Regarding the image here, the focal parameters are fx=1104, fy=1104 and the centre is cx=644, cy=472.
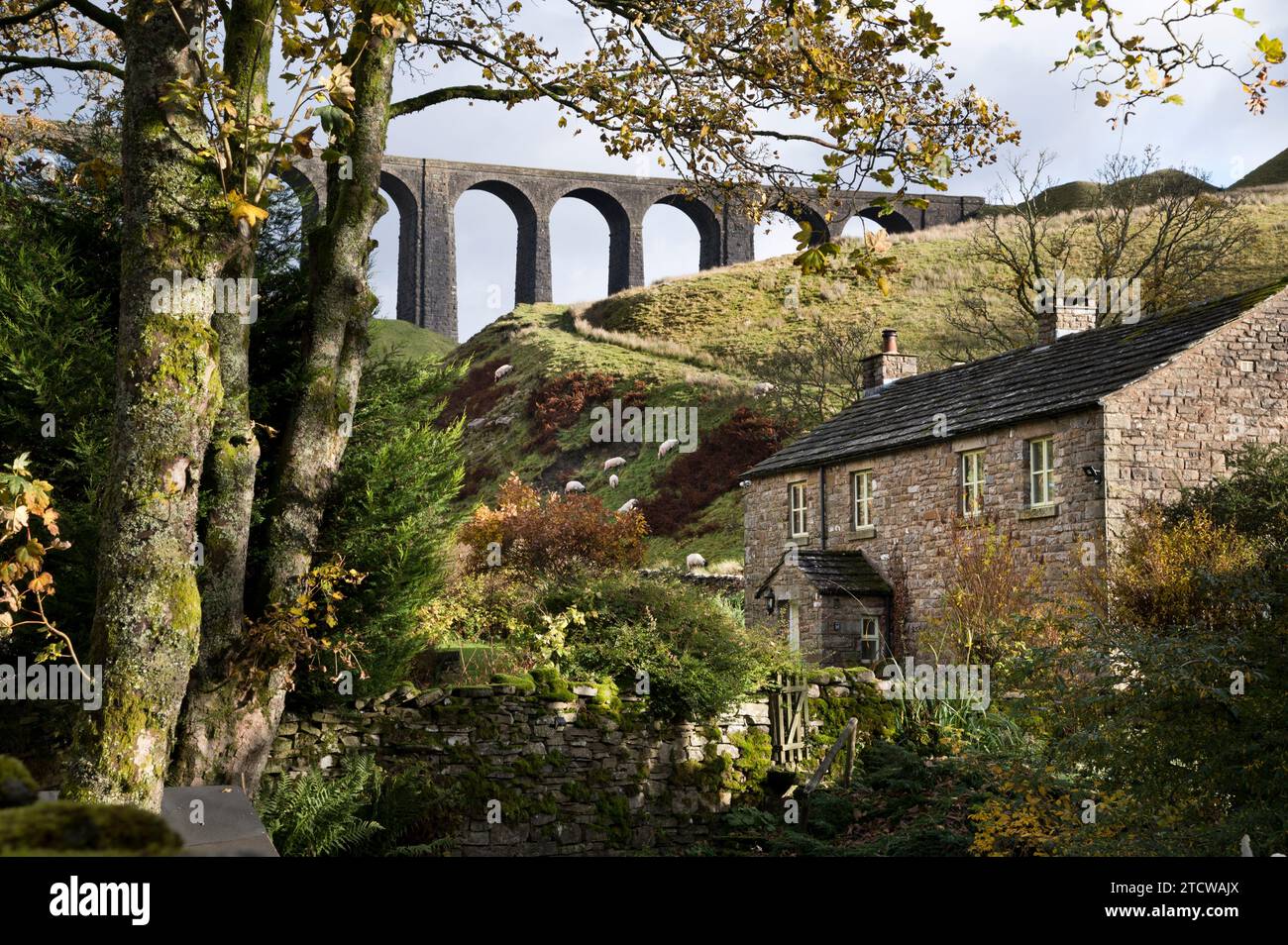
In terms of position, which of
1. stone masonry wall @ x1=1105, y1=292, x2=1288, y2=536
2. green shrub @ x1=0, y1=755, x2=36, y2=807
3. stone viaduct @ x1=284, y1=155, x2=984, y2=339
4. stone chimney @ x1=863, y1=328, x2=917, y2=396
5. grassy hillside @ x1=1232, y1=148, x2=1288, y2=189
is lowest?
green shrub @ x1=0, y1=755, x2=36, y2=807

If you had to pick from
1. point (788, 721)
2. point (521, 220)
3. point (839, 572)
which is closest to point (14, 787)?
point (788, 721)

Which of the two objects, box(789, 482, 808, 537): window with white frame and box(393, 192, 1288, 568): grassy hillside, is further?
box(393, 192, 1288, 568): grassy hillside

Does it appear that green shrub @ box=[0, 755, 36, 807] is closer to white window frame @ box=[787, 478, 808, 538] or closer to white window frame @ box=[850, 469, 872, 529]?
white window frame @ box=[850, 469, 872, 529]

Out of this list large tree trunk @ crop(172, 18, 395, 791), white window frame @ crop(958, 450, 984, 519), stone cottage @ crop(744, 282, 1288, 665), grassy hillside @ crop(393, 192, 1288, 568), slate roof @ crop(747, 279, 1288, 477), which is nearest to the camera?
large tree trunk @ crop(172, 18, 395, 791)

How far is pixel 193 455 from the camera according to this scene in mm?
7188

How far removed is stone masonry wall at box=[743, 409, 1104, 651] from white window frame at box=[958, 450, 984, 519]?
0.44ft

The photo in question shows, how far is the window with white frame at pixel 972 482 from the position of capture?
750 inches

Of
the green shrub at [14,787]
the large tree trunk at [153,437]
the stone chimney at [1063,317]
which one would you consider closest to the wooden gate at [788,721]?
the large tree trunk at [153,437]

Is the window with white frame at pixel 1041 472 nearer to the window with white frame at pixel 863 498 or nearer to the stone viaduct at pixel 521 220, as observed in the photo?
the window with white frame at pixel 863 498

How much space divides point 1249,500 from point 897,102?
9510mm

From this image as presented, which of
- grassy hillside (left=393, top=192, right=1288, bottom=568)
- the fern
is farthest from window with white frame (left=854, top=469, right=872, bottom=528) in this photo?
the fern

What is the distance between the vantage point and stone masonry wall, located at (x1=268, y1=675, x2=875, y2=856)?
10938 millimetres

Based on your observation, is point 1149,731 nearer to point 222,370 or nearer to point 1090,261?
point 222,370

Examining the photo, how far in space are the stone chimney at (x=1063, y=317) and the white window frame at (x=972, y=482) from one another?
389 centimetres
